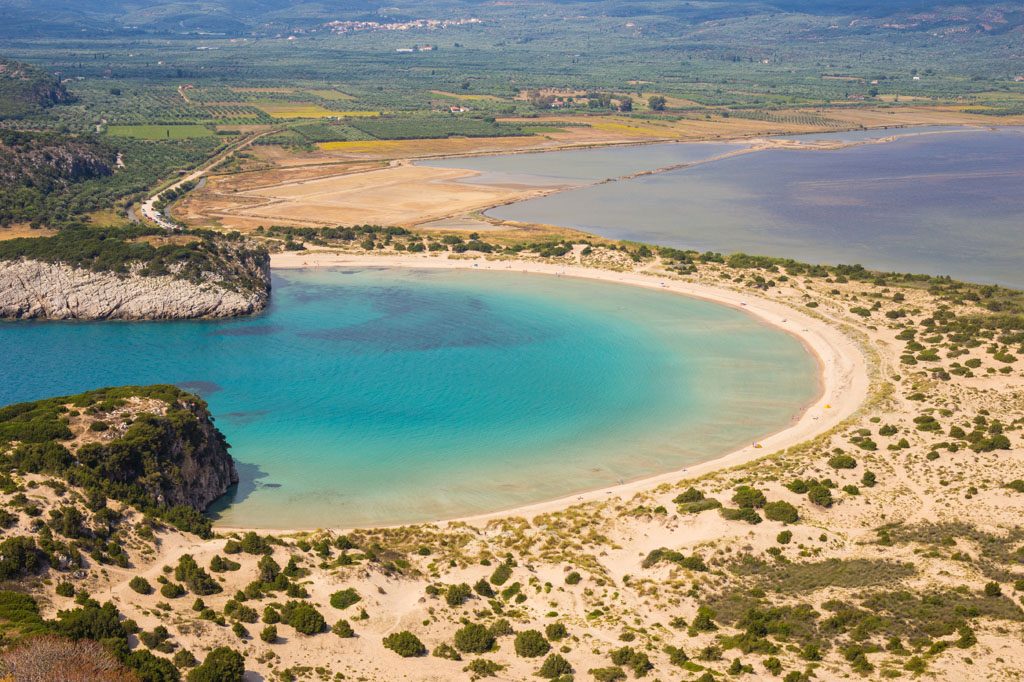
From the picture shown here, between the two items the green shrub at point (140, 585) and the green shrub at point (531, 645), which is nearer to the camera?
the green shrub at point (531, 645)

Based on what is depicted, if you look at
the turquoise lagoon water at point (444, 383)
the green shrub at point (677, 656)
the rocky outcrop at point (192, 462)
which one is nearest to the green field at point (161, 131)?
the turquoise lagoon water at point (444, 383)

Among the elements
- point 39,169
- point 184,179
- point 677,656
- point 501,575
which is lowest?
point 677,656

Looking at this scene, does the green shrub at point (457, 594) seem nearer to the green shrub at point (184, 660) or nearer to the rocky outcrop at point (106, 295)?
the green shrub at point (184, 660)

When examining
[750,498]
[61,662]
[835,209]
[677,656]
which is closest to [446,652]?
[677,656]

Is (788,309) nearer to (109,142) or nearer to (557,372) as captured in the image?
(557,372)

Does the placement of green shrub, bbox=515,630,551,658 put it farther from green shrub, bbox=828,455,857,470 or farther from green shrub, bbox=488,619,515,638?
green shrub, bbox=828,455,857,470

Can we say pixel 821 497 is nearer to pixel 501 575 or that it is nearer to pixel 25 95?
pixel 501 575

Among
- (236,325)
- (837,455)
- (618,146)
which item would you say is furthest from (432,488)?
(618,146)
